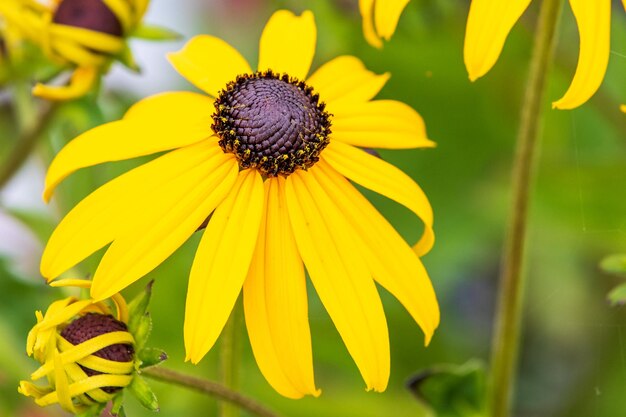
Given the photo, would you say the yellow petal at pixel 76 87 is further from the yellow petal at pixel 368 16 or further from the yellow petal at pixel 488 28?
the yellow petal at pixel 488 28

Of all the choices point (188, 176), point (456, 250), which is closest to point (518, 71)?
point (456, 250)

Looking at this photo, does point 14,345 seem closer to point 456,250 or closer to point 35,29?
point 35,29

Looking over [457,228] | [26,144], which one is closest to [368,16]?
[26,144]

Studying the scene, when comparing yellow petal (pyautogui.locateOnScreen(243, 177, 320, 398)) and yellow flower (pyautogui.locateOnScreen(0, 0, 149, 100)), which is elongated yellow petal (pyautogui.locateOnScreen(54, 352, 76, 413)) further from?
yellow flower (pyautogui.locateOnScreen(0, 0, 149, 100))

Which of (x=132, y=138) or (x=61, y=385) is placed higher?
(x=132, y=138)

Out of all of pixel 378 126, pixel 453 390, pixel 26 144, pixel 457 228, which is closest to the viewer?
pixel 378 126

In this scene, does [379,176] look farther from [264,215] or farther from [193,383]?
[193,383]
